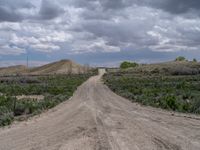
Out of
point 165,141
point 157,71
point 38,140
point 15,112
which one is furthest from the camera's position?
point 157,71

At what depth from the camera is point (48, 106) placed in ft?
100

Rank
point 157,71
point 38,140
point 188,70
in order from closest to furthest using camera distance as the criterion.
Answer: point 38,140, point 188,70, point 157,71

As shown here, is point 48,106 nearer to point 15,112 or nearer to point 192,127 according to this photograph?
point 15,112

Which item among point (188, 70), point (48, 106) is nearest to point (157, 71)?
point (188, 70)

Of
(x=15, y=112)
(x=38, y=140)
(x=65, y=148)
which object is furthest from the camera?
(x=15, y=112)

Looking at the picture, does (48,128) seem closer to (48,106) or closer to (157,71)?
(48,106)

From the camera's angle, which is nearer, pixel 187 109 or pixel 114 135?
pixel 114 135

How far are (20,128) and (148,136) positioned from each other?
7.40 metres

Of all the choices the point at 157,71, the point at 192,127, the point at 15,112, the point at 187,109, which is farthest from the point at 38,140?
the point at 157,71

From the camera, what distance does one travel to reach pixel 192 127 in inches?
709

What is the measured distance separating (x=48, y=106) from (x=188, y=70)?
102 m

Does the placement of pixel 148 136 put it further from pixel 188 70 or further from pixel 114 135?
pixel 188 70

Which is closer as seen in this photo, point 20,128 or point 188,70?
point 20,128

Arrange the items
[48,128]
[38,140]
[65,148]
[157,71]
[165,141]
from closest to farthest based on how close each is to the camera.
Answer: [65,148]
[165,141]
[38,140]
[48,128]
[157,71]
